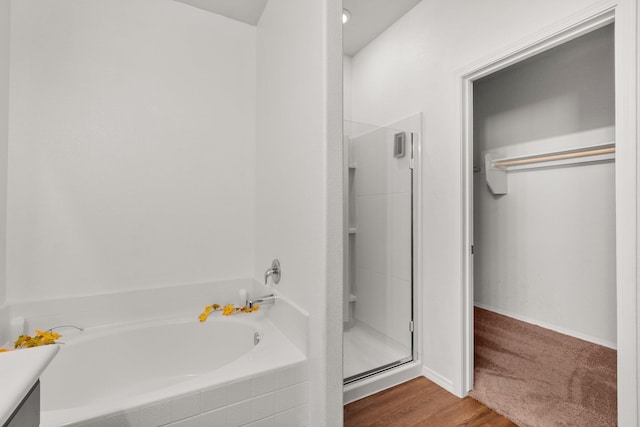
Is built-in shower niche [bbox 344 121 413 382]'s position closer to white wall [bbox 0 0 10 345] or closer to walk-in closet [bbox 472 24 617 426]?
walk-in closet [bbox 472 24 617 426]

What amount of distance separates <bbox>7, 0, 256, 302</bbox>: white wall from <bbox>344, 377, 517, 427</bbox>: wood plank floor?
44.2 inches

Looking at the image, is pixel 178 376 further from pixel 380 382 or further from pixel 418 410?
pixel 418 410

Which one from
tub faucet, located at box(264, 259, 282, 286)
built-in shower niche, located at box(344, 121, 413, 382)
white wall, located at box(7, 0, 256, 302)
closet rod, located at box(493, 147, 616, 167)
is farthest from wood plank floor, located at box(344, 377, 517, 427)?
closet rod, located at box(493, 147, 616, 167)

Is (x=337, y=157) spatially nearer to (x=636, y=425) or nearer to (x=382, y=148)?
(x=382, y=148)

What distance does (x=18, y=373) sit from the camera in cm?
52

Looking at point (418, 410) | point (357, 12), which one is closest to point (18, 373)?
point (418, 410)

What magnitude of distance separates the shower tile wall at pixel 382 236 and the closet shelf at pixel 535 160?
1.32m

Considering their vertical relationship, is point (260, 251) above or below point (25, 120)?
below

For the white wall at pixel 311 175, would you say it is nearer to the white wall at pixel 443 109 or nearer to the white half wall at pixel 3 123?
the white wall at pixel 443 109

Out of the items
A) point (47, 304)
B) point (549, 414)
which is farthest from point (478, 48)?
point (47, 304)

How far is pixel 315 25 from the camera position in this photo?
4.53 ft

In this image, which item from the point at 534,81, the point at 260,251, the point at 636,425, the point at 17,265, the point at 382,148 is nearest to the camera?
the point at 636,425

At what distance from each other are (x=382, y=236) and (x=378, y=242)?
6cm

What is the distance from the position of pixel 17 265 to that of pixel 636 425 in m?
2.86
